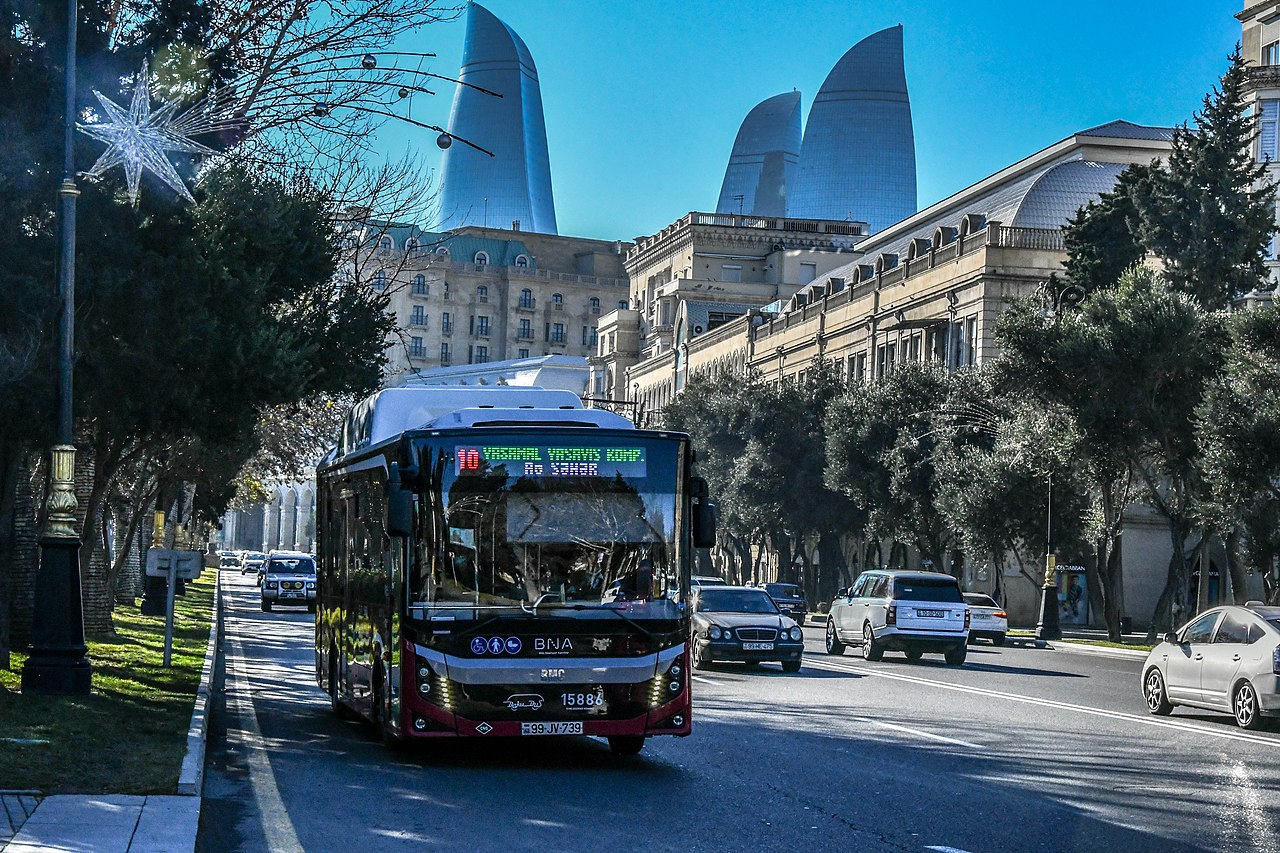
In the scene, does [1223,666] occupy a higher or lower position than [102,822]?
higher

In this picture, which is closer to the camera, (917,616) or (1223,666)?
→ (1223,666)

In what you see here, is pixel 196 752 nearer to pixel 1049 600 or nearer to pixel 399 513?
pixel 399 513

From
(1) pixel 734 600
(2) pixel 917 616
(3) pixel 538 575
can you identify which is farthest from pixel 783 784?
(2) pixel 917 616

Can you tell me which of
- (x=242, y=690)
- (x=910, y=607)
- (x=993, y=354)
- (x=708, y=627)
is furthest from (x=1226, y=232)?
(x=242, y=690)

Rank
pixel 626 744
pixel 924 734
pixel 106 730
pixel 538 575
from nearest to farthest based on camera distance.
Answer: pixel 538 575 → pixel 106 730 → pixel 626 744 → pixel 924 734

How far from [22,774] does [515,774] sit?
379 centimetres

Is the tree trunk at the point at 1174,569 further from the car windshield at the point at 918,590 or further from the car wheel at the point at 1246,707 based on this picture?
the car wheel at the point at 1246,707

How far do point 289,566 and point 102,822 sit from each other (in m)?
51.6

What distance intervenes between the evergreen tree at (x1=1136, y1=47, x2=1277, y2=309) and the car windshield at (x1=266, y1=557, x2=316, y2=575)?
29.7m

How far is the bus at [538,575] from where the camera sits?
45.8 feet

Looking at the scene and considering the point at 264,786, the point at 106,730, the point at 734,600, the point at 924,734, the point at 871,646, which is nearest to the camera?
the point at 264,786

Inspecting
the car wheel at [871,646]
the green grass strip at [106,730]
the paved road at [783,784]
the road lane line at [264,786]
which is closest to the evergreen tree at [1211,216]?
the car wheel at [871,646]

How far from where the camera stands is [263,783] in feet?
43.5

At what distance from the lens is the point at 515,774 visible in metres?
13.9
